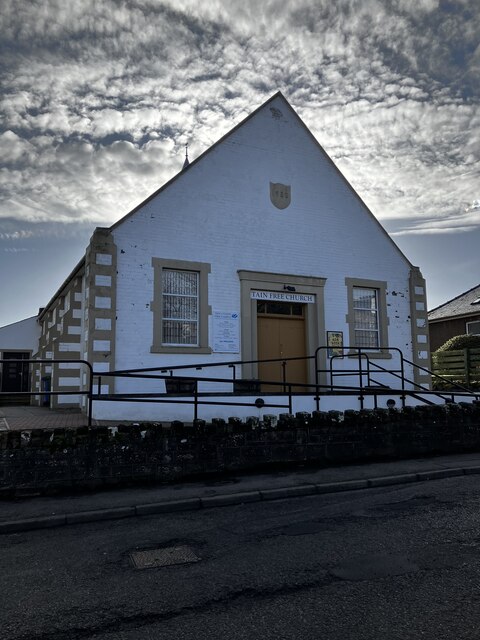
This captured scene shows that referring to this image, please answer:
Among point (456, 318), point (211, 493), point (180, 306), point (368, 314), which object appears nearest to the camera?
point (211, 493)

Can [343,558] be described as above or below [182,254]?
below

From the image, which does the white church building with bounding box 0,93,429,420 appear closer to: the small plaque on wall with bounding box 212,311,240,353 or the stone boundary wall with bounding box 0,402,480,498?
the small plaque on wall with bounding box 212,311,240,353

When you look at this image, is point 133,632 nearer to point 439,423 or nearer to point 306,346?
point 439,423

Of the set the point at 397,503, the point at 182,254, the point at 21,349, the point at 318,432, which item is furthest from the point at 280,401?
the point at 21,349

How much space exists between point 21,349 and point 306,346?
22683mm

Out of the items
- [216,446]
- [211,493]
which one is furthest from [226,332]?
[211,493]

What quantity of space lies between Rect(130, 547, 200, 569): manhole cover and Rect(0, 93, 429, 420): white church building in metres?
6.33

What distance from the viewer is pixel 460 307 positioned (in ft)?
110

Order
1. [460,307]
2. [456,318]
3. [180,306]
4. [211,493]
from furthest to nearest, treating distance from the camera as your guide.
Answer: [460,307] < [456,318] < [180,306] < [211,493]

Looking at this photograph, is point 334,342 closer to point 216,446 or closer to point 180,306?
point 180,306

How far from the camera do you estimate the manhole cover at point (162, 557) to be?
5035 mm

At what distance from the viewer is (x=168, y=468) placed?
849cm

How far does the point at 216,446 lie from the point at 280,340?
7.09m

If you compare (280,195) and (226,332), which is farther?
(280,195)
